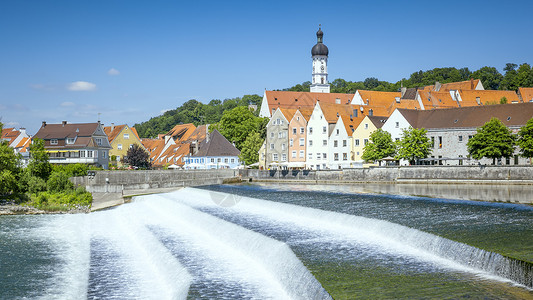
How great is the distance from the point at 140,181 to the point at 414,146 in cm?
3476

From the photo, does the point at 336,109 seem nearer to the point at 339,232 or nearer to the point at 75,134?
the point at 75,134

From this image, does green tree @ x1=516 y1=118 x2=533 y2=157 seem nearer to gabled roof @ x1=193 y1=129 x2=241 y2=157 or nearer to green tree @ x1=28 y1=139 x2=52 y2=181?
gabled roof @ x1=193 y1=129 x2=241 y2=157

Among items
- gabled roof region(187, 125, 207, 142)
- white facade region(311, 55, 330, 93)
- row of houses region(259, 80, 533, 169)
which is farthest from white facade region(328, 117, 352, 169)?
white facade region(311, 55, 330, 93)

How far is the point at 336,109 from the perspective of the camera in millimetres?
83688

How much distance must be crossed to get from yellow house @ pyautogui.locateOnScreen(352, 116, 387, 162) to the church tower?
234 feet

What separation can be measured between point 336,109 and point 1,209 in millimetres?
54263

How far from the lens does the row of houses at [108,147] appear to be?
8056 cm

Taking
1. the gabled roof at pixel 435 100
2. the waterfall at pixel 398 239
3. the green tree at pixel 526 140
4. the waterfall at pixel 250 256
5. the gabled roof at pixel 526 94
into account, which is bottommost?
the waterfall at pixel 250 256

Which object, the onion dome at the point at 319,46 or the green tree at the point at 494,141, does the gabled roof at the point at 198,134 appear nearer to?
the onion dome at the point at 319,46

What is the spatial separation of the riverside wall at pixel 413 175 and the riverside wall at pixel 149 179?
16.5ft

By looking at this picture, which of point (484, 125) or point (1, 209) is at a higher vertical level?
point (484, 125)

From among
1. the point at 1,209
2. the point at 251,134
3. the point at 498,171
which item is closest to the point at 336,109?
the point at 251,134

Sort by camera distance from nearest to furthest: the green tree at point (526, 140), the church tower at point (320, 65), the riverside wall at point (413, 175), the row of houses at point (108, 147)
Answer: the riverside wall at point (413, 175) → the green tree at point (526, 140) → the row of houses at point (108, 147) → the church tower at point (320, 65)

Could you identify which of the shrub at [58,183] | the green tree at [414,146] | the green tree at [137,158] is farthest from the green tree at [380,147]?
the green tree at [137,158]
